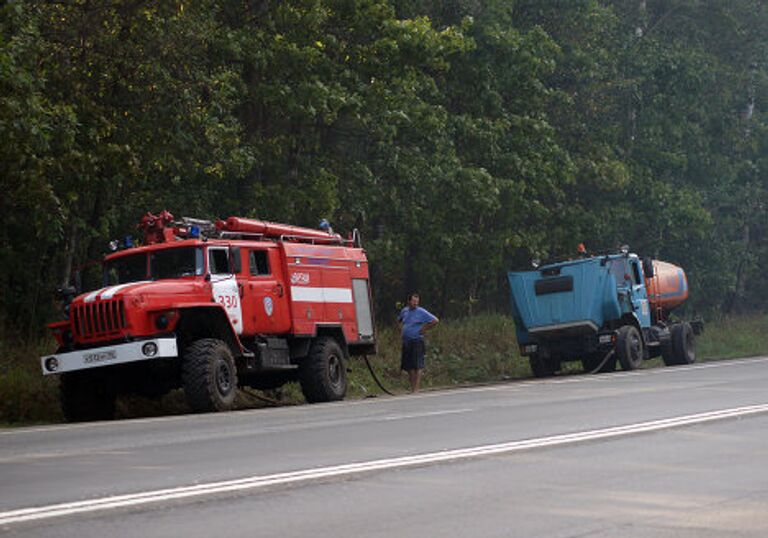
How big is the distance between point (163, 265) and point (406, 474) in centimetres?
1187

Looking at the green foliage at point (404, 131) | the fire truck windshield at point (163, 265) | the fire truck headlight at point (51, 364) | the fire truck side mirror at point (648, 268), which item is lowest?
the fire truck headlight at point (51, 364)

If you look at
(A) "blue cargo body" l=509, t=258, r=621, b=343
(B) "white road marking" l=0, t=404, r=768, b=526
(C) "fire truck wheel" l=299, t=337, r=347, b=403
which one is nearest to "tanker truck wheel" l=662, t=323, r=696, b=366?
(A) "blue cargo body" l=509, t=258, r=621, b=343

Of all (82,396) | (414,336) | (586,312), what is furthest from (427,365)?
(82,396)

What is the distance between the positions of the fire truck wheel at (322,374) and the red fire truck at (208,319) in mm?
22

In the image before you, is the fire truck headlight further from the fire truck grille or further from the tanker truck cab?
the tanker truck cab

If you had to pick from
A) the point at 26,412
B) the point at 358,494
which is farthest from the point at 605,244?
the point at 358,494

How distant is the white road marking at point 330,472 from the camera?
366 inches

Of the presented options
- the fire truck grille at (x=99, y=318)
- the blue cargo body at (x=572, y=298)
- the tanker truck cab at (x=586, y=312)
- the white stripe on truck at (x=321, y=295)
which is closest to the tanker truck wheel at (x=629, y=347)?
the tanker truck cab at (x=586, y=312)

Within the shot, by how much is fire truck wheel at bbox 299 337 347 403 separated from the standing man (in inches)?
133

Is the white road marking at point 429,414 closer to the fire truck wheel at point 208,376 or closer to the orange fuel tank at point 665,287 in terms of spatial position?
the fire truck wheel at point 208,376

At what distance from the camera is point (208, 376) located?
20.7 meters

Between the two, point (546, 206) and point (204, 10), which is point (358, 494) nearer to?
point (204, 10)

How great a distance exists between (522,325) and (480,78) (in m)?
7.31

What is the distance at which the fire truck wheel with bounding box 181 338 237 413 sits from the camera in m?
20.7
